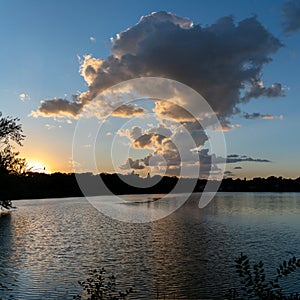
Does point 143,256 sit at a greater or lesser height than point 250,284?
lesser

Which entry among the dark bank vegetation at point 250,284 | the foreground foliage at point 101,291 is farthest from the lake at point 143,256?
the dark bank vegetation at point 250,284

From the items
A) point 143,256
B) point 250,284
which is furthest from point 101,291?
point 143,256

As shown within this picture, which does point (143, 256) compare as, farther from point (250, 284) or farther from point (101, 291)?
point (250, 284)

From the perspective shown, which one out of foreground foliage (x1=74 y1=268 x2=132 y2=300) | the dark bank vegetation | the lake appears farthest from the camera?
the lake

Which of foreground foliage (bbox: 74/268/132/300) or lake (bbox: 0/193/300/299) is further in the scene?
lake (bbox: 0/193/300/299)

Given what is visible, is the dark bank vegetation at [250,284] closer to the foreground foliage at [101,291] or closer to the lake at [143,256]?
the foreground foliage at [101,291]

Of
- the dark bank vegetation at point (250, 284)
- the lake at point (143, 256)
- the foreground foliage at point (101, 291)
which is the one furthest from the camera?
the lake at point (143, 256)

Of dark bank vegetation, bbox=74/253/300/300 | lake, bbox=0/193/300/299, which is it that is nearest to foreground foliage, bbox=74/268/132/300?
dark bank vegetation, bbox=74/253/300/300

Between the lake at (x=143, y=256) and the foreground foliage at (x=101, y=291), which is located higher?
the foreground foliage at (x=101, y=291)

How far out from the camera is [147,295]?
675 inches

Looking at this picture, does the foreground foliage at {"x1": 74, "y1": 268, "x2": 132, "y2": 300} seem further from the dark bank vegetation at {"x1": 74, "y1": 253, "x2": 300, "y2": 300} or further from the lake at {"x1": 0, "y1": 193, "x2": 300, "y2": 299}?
the lake at {"x1": 0, "y1": 193, "x2": 300, "y2": 299}

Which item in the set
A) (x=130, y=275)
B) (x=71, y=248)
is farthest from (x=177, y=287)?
(x=71, y=248)

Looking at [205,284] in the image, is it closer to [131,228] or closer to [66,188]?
[131,228]

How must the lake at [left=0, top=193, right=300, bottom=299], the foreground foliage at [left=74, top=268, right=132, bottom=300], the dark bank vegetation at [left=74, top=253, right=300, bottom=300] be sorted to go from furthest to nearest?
the lake at [left=0, top=193, right=300, bottom=299], the foreground foliage at [left=74, top=268, right=132, bottom=300], the dark bank vegetation at [left=74, top=253, right=300, bottom=300]
